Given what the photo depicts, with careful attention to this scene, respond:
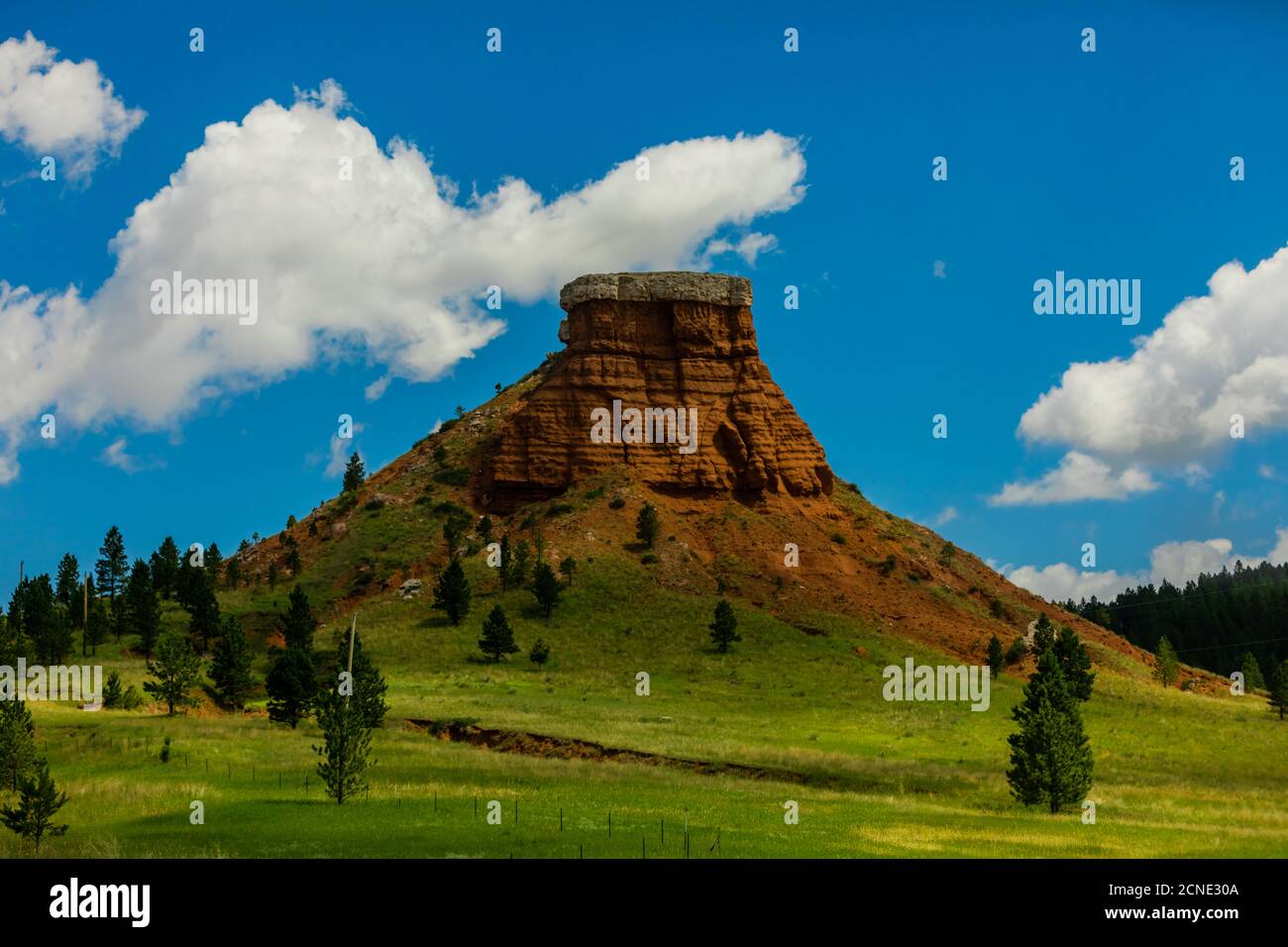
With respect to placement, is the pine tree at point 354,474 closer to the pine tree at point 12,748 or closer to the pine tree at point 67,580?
the pine tree at point 67,580

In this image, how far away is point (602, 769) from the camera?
45.5 meters

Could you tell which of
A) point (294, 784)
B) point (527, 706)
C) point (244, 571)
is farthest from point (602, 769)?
point (244, 571)

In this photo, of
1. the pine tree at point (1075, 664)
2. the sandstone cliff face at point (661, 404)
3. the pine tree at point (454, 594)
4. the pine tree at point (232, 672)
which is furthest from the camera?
the sandstone cliff face at point (661, 404)

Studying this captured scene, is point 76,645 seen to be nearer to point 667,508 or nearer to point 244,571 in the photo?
point 244,571

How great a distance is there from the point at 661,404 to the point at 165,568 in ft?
176

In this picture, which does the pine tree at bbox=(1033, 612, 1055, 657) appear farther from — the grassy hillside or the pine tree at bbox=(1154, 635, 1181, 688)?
the pine tree at bbox=(1154, 635, 1181, 688)

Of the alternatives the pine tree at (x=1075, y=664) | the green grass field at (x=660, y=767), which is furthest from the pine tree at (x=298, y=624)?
the pine tree at (x=1075, y=664)

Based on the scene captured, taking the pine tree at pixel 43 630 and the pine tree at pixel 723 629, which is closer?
the pine tree at pixel 43 630

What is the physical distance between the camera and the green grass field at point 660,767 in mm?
29672

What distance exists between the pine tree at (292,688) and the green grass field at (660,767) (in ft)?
3.47

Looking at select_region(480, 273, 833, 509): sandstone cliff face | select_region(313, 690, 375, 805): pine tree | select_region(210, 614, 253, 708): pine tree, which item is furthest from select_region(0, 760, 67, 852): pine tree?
select_region(480, 273, 833, 509): sandstone cliff face

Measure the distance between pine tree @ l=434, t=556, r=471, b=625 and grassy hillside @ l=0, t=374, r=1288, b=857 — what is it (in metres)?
1.12

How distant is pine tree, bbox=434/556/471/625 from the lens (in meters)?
93.6
